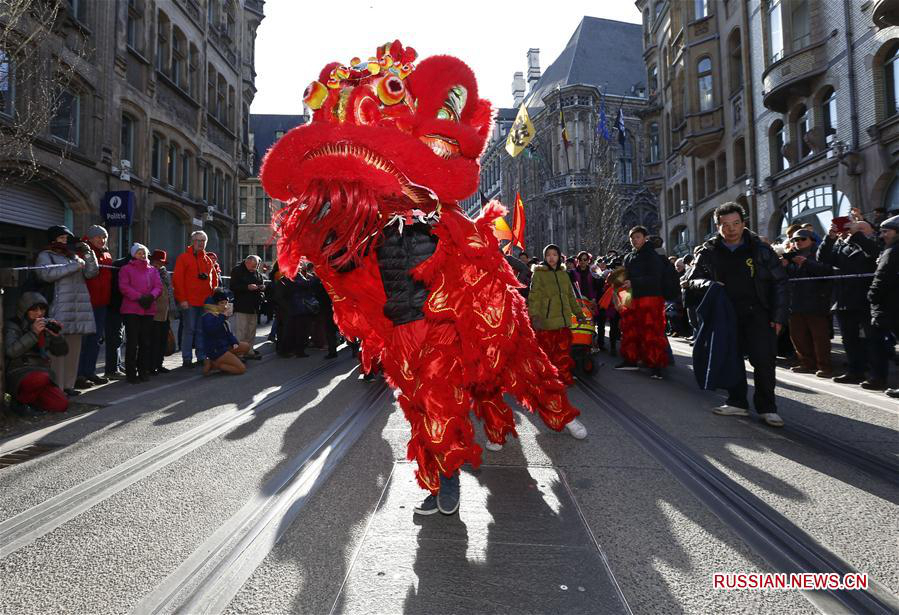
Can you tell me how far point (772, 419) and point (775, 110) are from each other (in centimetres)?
1684

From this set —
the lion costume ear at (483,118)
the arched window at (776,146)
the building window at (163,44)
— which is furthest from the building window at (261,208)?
the lion costume ear at (483,118)

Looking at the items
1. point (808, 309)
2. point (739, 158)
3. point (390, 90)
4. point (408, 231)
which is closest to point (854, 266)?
point (808, 309)

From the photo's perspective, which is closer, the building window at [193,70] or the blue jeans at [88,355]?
the blue jeans at [88,355]

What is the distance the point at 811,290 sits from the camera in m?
6.36

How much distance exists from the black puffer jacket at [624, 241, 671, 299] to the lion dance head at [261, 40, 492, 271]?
4.69 meters

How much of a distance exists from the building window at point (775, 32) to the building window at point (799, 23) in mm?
338

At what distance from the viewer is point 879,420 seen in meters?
4.25

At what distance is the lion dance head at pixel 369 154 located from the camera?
2.29 m

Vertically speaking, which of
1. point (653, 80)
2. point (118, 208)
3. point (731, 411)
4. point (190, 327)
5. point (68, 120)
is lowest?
point (731, 411)

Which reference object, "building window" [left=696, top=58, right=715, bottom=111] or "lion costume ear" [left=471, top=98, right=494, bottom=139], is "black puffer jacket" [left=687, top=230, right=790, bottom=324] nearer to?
"lion costume ear" [left=471, top=98, right=494, bottom=139]

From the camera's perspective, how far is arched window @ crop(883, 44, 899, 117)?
40.6ft

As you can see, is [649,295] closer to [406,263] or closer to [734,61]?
[406,263]

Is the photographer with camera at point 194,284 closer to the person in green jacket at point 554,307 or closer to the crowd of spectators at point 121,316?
the crowd of spectators at point 121,316

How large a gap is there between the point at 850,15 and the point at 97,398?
60.4 ft
